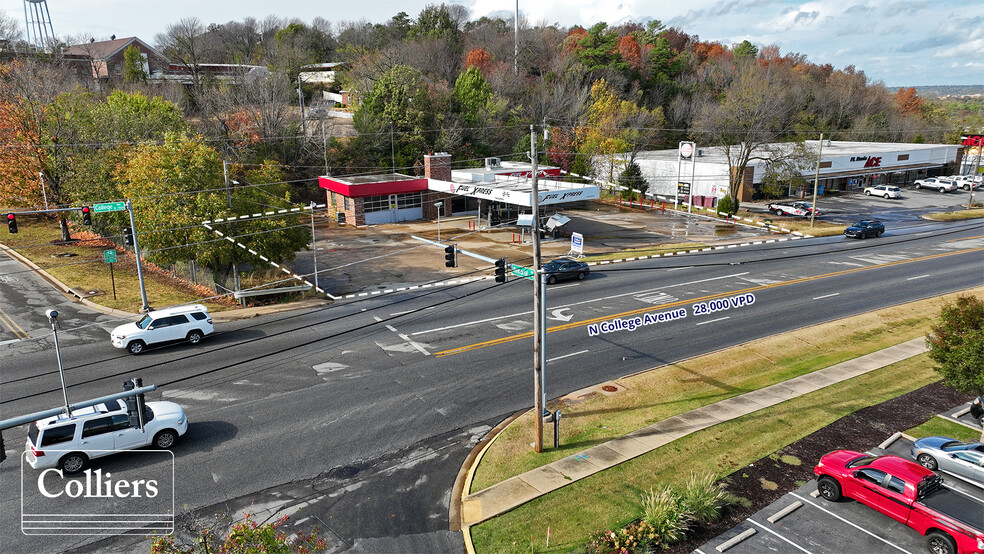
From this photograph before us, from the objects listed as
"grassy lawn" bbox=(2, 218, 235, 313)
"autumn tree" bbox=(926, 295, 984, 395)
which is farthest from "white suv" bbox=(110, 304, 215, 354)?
"autumn tree" bbox=(926, 295, 984, 395)

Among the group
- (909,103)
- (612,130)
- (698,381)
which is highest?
(909,103)

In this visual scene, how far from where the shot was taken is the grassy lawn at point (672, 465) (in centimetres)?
1473

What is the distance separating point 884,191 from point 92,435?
3292 inches

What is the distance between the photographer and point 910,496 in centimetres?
1427

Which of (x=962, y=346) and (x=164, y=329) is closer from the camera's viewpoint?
(x=962, y=346)

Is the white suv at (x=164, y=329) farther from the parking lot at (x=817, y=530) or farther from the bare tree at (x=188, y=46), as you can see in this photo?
the bare tree at (x=188, y=46)

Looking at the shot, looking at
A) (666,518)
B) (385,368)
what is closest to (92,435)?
(385,368)

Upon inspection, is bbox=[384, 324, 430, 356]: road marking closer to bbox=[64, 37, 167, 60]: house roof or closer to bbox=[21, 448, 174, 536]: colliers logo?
bbox=[21, 448, 174, 536]: colliers logo

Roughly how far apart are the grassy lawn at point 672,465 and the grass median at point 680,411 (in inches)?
1.1

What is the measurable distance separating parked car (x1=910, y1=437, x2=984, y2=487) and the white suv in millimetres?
26785

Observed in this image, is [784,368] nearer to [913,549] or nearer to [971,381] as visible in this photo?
[971,381]

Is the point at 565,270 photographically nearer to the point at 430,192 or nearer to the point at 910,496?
the point at 910,496

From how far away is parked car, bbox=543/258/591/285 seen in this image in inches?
1470

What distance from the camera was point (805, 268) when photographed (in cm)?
4081
